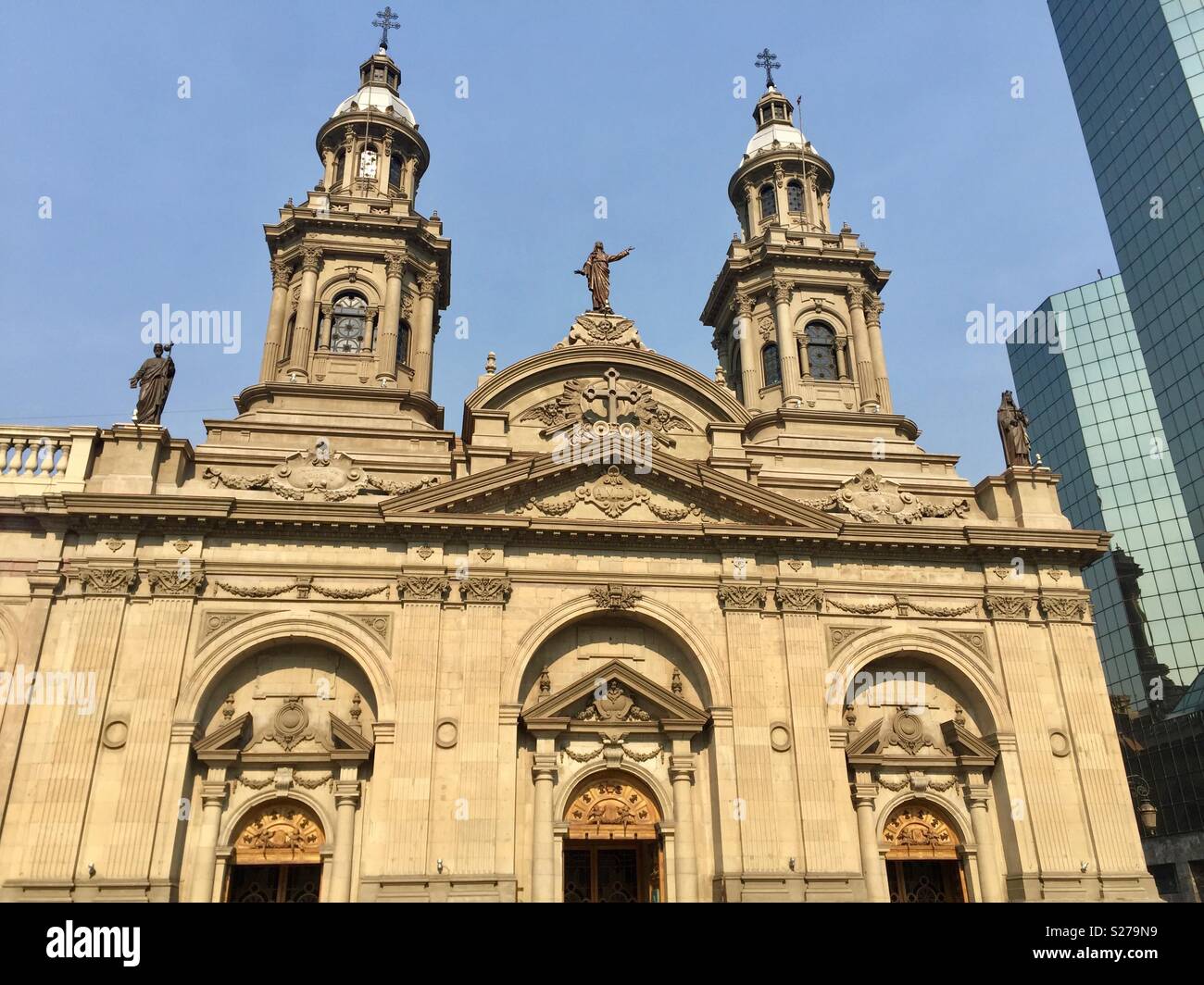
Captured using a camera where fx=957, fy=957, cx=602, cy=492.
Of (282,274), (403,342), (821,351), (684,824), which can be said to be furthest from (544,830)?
(282,274)

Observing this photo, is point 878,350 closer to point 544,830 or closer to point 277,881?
point 544,830

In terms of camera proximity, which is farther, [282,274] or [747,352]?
[747,352]

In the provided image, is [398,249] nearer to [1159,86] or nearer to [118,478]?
[118,478]

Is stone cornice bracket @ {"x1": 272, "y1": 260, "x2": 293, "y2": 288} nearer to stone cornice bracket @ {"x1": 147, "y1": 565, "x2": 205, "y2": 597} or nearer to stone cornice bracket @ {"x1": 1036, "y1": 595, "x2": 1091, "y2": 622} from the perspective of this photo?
stone cornice bracket @ {"x1": 147, "y1": 565, "x2": 205, "y2": 597}

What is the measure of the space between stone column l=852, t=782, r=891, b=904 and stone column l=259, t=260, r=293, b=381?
2312 cm

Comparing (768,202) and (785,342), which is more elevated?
(768,202)

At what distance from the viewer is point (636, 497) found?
1038 inches

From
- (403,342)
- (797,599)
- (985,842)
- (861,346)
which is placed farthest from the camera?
(861,346)

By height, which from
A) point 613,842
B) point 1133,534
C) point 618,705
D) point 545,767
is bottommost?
point 613,842

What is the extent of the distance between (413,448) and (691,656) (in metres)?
11.0

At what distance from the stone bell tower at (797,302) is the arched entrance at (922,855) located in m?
14.7

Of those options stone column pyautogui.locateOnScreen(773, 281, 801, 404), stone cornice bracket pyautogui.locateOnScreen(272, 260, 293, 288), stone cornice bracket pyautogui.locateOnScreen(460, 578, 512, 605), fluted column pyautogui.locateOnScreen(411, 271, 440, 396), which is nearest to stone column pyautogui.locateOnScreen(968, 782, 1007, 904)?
stone cornice bracket pyautogui.locateOnScreen(460, 578, 512, 605)

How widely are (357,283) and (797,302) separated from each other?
1646 centimetres
